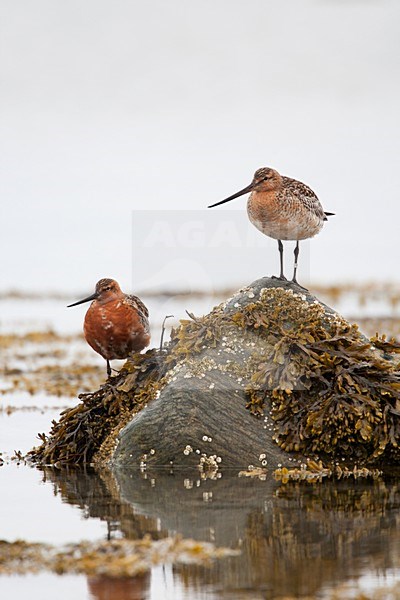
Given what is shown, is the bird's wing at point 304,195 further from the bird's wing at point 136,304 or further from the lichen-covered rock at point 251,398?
the bird's wing at point 136,304

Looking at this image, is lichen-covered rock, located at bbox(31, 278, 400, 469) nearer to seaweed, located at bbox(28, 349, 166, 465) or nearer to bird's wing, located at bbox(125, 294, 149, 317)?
seaweed, located at bbox(28, 349, 166, 465)

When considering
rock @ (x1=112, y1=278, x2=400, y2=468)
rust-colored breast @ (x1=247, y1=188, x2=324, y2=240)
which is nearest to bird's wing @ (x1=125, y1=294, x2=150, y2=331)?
rock @ (x1=112, y1=278, x2=400, y2=468)

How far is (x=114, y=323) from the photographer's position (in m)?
7.68

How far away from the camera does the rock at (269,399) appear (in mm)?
6508

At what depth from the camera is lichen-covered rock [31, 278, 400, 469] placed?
652 cm

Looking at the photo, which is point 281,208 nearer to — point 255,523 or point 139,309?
point 139,309

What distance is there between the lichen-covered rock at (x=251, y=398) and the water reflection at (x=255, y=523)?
0.26 m

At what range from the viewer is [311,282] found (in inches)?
806

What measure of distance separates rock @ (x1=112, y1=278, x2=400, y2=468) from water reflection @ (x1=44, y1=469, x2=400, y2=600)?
0.26 m

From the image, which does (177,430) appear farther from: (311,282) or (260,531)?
(311,282)

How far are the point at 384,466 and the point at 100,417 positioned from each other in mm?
2034

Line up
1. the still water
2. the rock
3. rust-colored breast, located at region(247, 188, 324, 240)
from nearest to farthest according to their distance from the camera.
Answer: the still water < the rock < rust-colored breast, located at region(247, 188, 324, 240)

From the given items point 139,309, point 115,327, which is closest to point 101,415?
point 115,327

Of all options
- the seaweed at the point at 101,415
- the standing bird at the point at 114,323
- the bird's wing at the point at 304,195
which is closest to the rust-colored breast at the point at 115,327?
the standing bird at the point at 114,323
